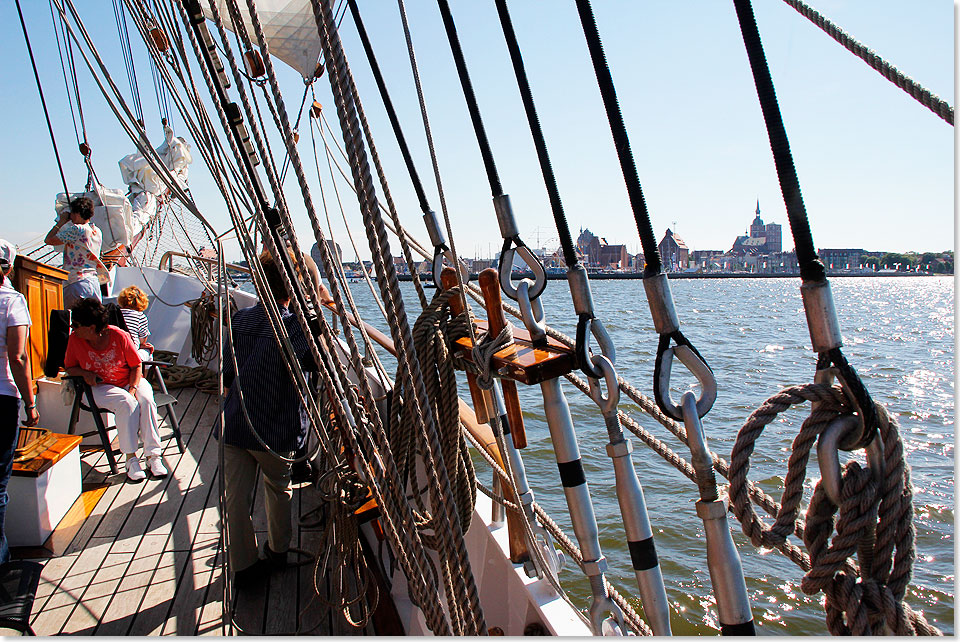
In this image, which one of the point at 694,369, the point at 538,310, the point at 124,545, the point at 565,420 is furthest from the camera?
the point at 124,545

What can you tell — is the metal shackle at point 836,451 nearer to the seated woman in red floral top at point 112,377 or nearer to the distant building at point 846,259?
the seated woman in red floral top at point 112,377

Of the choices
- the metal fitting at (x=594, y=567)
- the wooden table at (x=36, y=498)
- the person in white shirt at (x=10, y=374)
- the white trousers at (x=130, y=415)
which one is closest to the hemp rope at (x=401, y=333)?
the metal fitting at (x=594, y=567)

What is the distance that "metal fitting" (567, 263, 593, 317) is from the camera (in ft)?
3.40

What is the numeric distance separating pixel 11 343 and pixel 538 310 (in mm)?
1899

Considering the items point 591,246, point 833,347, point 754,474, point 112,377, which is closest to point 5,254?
point 112,377

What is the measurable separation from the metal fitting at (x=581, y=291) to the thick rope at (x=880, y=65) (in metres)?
0.57

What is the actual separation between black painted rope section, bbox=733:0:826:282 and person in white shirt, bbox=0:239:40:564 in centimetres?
231

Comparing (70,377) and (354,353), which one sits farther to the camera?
(70,377)

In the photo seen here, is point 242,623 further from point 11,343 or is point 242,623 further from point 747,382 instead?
point 747,382

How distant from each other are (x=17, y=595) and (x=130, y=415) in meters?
1.29

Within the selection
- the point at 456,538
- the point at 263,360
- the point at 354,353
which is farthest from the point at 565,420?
the point at 263,360

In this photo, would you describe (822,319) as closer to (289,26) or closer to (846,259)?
(289,26)

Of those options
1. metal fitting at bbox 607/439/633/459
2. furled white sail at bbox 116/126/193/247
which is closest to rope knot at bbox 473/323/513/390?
metal fitting at bbox 607/439/633/459

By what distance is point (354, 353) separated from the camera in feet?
3.36
